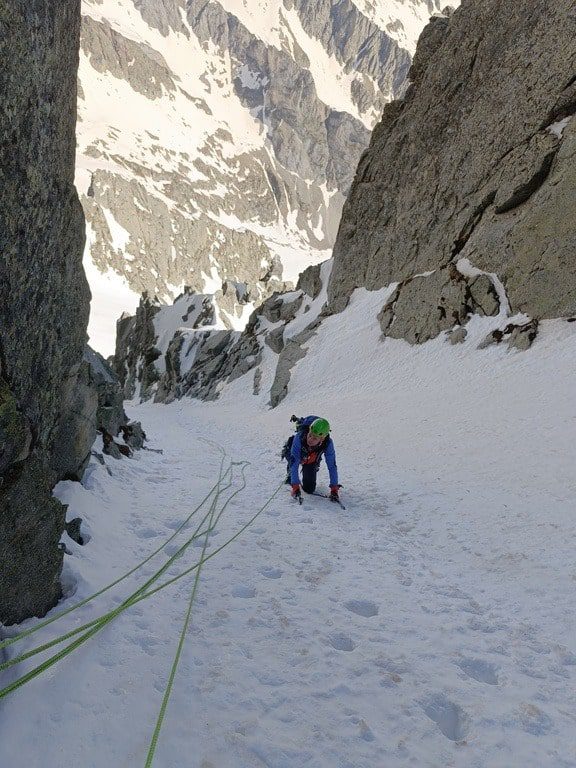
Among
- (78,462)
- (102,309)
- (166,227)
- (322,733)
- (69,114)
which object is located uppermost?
(166,227)

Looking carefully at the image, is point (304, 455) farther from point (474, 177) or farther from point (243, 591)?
point (474, 177)

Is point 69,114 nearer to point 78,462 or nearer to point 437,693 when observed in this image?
point 78,462

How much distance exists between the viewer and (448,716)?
10.3 ft

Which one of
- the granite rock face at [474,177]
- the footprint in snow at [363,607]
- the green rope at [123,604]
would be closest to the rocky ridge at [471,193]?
the granite rock face at [474,177]

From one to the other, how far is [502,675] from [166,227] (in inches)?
6063

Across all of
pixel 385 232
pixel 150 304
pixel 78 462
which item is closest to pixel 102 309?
pixel 150 304

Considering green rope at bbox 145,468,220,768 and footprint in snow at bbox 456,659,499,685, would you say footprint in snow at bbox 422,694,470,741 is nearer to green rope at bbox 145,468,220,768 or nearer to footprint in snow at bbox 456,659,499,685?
footprint in snow at bbox 456,659,499,685

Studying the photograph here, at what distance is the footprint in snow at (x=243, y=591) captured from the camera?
14.9 ft

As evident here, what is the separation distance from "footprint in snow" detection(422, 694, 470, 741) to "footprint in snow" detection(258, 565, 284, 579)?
213 cm

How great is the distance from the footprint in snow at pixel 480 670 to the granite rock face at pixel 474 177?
1315cm

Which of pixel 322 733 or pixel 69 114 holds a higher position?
pixel 69 114

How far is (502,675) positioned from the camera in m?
3.48

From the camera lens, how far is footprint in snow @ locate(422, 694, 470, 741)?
3.00 metres

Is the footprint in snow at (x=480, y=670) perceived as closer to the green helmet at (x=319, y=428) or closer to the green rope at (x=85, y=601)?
the green rope at (x=85, y=601)
